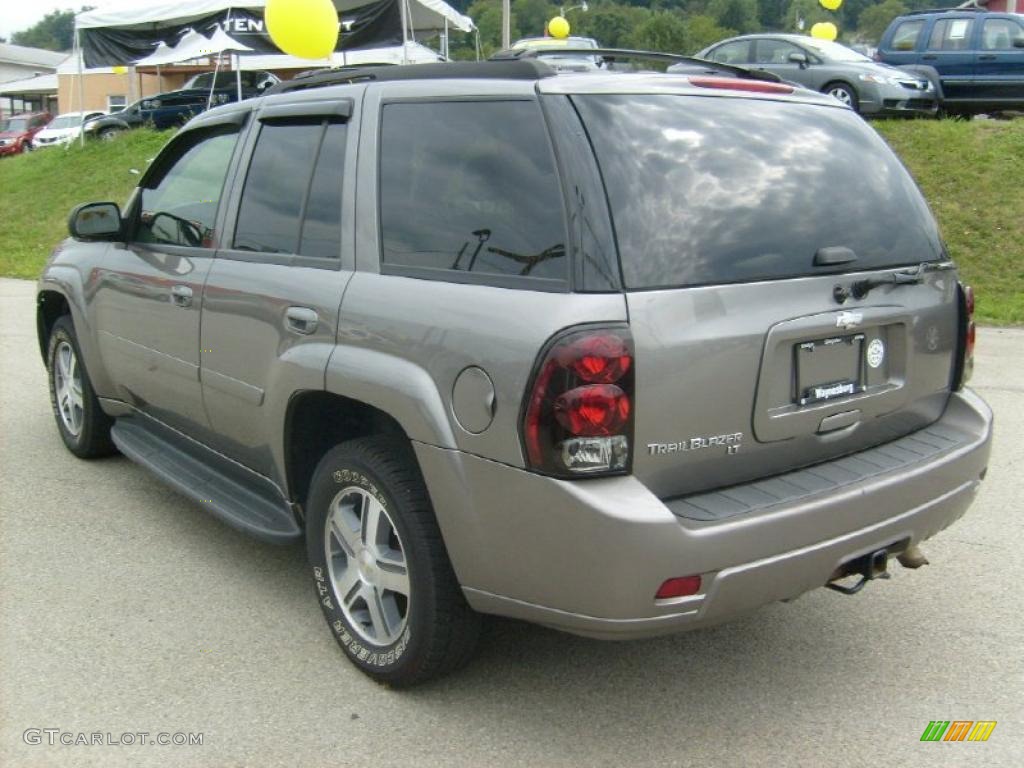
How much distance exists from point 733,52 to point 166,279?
13.5m

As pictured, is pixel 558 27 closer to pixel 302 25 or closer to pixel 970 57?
pixel 970 57

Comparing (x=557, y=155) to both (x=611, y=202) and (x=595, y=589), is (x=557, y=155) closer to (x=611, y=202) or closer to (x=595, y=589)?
(x=611, y=202)

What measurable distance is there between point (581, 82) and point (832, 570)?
1534 millimetres

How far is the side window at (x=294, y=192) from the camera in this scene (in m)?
3.45

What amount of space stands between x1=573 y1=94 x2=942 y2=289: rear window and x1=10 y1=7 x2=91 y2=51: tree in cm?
12538

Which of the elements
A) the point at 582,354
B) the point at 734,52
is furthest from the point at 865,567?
the point at 734,52

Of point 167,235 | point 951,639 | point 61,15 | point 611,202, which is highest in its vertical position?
point 61,15

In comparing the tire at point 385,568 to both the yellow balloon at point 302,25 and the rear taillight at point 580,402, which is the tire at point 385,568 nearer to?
the rear taillight at point 580,402

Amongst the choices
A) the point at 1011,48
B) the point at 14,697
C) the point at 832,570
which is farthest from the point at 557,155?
the point at 1011,48

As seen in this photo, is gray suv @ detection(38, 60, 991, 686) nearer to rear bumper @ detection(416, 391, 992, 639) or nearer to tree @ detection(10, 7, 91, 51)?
rear bumper @ detection(416, 391, 992, 639)

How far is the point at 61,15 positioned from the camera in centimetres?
11981

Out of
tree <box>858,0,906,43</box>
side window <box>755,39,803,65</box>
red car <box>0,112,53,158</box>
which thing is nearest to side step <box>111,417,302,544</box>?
side window <box>755,39,803,65</box>

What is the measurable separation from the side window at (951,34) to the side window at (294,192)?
1450 cm

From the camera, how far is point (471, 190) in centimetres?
296
